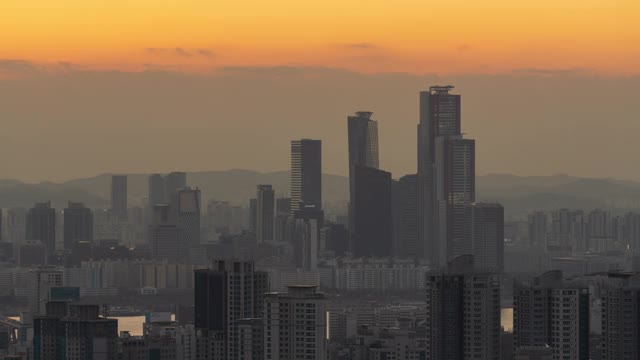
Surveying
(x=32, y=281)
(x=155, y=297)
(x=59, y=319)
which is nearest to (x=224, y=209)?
(x=155, y=297)

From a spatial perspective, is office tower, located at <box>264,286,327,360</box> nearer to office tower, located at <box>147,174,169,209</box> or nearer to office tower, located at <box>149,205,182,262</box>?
office tower, located at <box>149,205,182,262</box>

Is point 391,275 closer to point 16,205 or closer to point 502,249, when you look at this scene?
point 16,205

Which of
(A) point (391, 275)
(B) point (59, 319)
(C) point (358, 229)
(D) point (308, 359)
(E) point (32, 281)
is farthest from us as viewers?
(C) point (358, 229)

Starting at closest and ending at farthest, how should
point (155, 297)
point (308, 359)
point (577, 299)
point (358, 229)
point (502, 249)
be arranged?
point (308, 359) < point (577, 299) < point (502, 249) < point (155, 297) < point (358, 229)

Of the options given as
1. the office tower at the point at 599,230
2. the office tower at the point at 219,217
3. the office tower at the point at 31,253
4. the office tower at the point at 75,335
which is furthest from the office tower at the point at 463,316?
the office tower at the point at 31,253

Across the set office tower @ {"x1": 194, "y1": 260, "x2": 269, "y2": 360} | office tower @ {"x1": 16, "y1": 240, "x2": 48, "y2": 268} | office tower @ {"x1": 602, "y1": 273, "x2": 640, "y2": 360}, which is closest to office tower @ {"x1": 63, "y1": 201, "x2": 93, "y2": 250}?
office tower @ {"x1": 16, "y1": 240, "x2": 48, "y2": 268}

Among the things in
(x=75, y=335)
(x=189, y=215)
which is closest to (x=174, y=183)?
(x=189, y=215)
